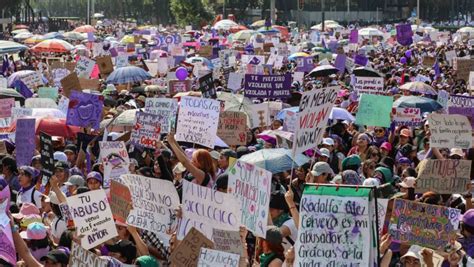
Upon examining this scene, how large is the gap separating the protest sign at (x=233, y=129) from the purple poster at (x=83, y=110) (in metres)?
1.59

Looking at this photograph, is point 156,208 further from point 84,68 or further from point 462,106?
point 84,68

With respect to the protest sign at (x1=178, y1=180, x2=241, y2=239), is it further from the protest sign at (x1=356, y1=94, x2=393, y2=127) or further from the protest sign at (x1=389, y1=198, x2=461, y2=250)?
the protest sign at (x1=356, y1=94, x2=393, y2=127)

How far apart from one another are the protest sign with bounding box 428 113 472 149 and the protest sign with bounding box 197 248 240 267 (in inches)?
226

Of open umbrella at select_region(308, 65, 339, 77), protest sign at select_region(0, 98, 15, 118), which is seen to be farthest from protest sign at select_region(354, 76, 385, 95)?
open umbrella at select_region(308, 65, 339, 77)

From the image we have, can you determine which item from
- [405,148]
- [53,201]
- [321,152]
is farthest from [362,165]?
[53,201]

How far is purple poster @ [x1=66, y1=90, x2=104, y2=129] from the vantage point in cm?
1480

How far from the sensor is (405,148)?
13609 mm

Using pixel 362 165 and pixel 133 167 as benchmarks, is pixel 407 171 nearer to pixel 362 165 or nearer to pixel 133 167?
pixel 362 165

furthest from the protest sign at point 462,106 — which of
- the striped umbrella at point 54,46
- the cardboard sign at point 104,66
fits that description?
the striped umbrella at point 54,46

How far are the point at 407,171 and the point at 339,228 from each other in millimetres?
4077

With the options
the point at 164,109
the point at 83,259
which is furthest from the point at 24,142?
the point at 83,259

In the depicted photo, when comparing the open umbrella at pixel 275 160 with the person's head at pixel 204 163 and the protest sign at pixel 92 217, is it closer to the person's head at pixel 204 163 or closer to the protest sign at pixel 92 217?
the person's head at pixel 204 163

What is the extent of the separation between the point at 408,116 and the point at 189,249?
9.01 m

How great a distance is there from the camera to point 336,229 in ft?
23.2
